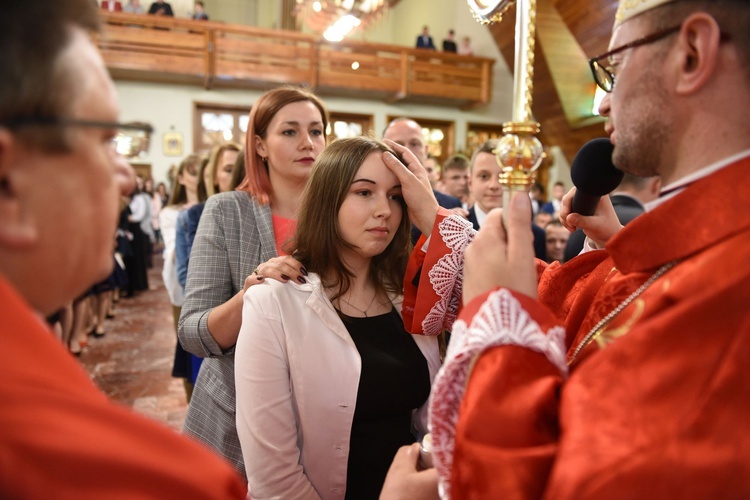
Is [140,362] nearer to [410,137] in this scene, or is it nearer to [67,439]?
[410,137]

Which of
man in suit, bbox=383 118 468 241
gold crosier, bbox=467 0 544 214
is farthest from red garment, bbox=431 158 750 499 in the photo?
man in suit, bbox=383 118 468 241

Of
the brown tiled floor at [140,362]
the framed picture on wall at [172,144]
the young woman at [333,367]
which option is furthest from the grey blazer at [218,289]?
the framed picture on wall at [172,144]

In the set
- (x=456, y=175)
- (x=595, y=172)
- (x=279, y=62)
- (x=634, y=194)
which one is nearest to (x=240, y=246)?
(x=595, y=172)

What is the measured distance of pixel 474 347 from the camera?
868 mm

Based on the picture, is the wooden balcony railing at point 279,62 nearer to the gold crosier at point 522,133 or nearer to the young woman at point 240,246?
the young woman at point 240,246

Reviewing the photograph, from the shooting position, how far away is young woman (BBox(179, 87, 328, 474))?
1750 millimetres

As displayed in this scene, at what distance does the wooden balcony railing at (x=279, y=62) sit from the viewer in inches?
449

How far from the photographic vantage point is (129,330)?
6.52 m

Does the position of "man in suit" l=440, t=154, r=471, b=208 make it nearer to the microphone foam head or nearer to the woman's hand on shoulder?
the woman's hand on shoulder

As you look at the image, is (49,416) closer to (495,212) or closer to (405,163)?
(495,212)

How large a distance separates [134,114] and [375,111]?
5557mm

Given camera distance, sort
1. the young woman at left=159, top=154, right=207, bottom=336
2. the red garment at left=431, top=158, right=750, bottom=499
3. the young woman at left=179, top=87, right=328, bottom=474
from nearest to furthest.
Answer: the red garment at left=431, top=158, right=750, bottom=499 < the young woman at left=179, top=87, right=328, bottom=474 < the young woman at left=159, top=154, right=207, bottom=336

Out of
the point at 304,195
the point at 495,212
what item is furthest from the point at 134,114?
the point at 495,212

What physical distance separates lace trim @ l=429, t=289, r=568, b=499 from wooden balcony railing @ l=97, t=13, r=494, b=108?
38.9 feet
